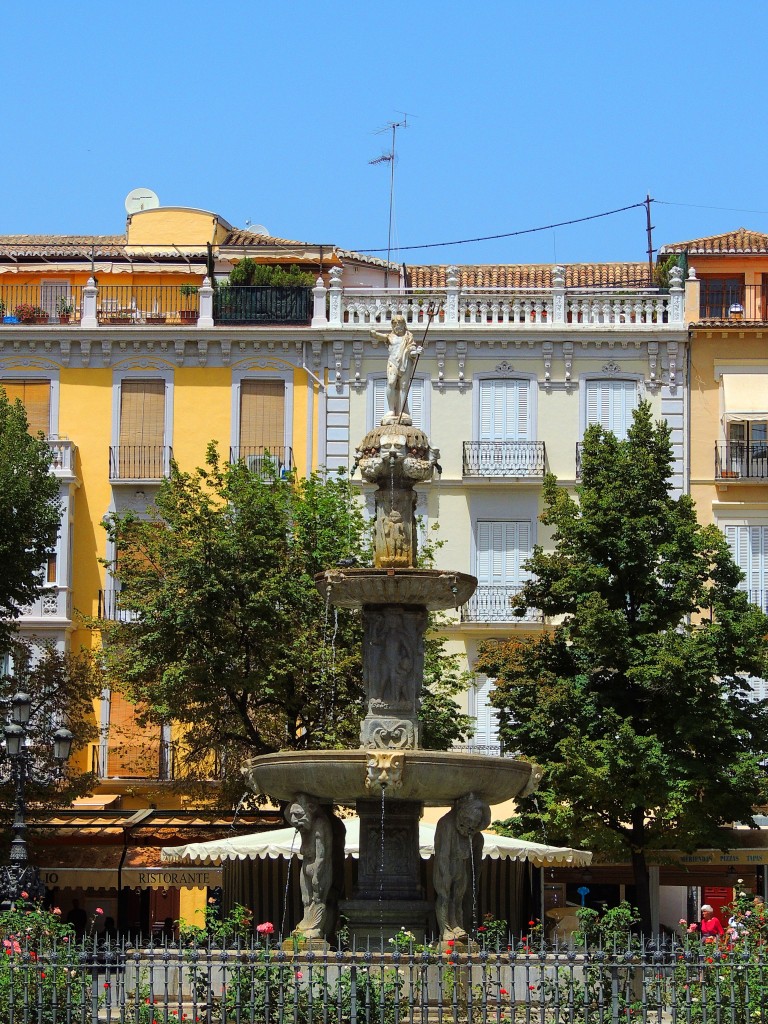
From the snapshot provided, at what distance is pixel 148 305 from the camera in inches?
1740

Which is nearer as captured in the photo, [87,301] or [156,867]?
[156,867]

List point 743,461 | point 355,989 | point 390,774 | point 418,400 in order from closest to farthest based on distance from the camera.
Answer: point 355,989 < point 390,774 < point 743,461 < point 418,400

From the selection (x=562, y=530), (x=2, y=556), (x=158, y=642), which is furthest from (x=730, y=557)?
(x=2, y=556)

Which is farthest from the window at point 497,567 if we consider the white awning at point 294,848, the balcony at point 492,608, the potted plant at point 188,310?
the white awning at point 294,848

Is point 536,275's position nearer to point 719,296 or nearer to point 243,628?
point 719,296

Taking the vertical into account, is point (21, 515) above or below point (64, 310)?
below

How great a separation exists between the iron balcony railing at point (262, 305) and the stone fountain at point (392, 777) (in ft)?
67.0

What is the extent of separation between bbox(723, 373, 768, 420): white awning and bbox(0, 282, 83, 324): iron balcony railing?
521 inches

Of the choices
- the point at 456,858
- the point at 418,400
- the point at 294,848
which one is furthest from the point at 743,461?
the point at 456,858

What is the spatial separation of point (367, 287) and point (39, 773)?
44.7 ft

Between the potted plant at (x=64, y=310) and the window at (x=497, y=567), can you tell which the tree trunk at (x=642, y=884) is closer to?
the window at (x=497, y=567)

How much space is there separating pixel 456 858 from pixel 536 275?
1048 inches

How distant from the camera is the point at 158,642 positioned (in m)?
34.1

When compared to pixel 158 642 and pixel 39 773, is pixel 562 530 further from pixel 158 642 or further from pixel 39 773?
pixel 39 773
